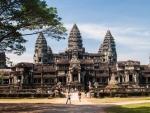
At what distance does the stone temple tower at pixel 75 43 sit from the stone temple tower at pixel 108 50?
902 centimetres

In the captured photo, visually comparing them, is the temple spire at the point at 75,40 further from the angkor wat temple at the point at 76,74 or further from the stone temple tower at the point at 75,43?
the angkor wat temple at the point at 76,74

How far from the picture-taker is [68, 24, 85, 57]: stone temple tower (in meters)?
154

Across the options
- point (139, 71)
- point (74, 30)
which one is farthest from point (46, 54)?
point (139, 71)

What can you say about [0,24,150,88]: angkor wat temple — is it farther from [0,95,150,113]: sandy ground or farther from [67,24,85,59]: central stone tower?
[0,95,150,113]: sandy ground

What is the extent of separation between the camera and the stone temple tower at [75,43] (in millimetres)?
153762

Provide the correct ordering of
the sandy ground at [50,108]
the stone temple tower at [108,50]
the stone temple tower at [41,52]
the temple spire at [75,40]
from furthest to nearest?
the stone temple tower at [108,50], the stone temple tower at [41,52], the temple spire at [75,40], the sandy ground at [50,108]

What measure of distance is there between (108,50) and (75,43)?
14715 millimetres

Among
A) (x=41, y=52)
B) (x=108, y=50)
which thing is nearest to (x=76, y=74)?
(x=41, y=52)

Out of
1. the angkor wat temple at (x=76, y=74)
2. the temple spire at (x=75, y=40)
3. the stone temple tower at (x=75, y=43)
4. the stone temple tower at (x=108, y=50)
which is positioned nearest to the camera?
the angkor wat temple at (x=76, y=74)

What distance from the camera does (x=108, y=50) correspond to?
536 feet

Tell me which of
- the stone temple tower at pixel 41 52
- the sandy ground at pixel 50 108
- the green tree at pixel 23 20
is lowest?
the sandy ground at pixel 50 108

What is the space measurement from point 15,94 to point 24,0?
2933 centimetres

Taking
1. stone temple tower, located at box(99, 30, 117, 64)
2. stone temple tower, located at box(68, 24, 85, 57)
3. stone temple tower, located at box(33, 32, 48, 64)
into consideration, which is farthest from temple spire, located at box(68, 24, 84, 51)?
stone temple tower, located at box(33, 32, 48, 64)

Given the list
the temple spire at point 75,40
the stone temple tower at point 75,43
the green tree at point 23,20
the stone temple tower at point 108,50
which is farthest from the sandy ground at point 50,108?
the stone temple tower at point 108,50
